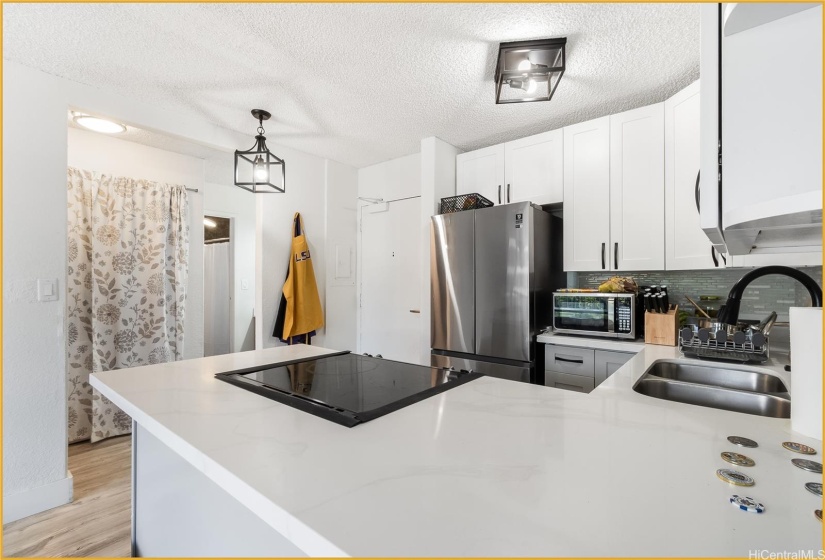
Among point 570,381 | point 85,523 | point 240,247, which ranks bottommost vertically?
point 85,523

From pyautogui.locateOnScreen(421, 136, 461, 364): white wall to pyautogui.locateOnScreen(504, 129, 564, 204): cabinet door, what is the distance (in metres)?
0.50

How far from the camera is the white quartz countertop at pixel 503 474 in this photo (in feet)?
1.60

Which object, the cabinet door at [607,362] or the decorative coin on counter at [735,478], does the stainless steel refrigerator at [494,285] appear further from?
the decorative coin on counter at [735,478]

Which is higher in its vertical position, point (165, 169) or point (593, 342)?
point (165, 169)

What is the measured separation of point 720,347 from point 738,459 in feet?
4.13

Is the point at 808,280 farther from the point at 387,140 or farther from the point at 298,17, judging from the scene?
the point at 387,140

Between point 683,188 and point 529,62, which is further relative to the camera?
point 683,188

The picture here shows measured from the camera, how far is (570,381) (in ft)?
7.58

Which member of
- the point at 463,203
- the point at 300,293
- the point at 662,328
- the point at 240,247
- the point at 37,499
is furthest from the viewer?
the point at 240,247

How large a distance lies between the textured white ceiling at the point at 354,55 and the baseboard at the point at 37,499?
89.6 inches

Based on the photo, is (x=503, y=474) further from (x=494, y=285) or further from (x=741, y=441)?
(x=494, y=285)

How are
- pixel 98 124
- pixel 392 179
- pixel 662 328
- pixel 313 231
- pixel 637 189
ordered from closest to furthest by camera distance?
1. pixel 662 328
2. pixel 637 189
3. pixel 98 124
4. pixel 313 231
5. pixel 392 179

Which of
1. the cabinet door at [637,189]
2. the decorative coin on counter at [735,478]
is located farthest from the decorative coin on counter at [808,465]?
the cabinet door at [637,189]

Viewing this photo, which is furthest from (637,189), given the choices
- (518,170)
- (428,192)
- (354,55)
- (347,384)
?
(347,384)
